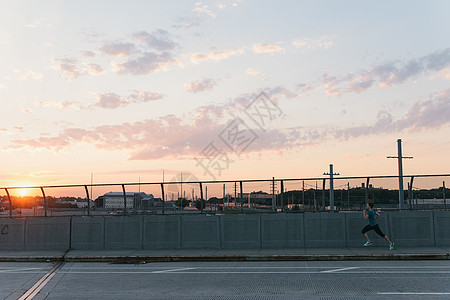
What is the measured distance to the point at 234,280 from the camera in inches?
430

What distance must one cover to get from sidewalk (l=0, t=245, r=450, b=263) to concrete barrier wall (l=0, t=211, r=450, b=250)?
1.89 feet

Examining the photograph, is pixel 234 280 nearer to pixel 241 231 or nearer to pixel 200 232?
pixel 241 231

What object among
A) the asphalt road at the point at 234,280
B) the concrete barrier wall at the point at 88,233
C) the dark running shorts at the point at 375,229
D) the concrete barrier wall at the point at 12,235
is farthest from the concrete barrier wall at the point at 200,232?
the concrete barrier wall at the point at 12,235

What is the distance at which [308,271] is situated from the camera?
12.0 metres

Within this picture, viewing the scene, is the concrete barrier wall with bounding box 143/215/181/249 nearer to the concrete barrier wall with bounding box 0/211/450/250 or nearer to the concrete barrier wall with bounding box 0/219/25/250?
the concrete barrier wall with bounding box 0/211/450/250

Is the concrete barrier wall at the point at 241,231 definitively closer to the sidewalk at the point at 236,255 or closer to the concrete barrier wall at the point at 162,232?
the sidewalk at the point at 236,255

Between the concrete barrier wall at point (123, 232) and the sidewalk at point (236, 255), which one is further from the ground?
the concrete barrier wall at point (123, 232)

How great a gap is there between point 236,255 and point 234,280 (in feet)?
12.1

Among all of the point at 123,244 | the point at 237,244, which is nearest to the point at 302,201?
the point at 237,244

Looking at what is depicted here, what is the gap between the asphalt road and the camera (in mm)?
9266

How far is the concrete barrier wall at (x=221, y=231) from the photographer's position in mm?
16062

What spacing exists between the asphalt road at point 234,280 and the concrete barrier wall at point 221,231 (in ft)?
9.03

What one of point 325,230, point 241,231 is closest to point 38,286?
point 241,231

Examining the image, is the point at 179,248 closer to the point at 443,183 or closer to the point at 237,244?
the point at 237,244
